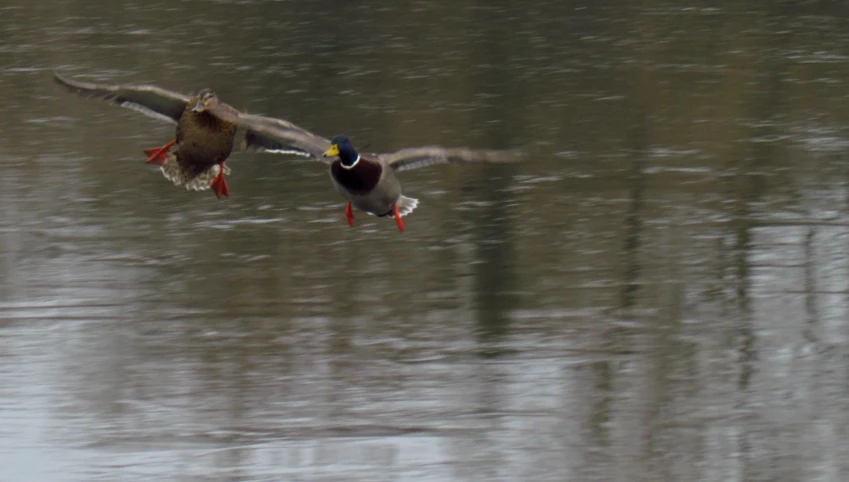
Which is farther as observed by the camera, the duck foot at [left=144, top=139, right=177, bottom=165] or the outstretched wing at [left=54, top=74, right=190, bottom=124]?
the duck foot at [left=144, top=139, right=177, bottom=165]

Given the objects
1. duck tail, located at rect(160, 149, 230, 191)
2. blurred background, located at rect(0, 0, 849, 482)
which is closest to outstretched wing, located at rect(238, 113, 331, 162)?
duck tail, located at rect(160, 149, 230, 191)

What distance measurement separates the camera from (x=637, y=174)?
12820 millimetres

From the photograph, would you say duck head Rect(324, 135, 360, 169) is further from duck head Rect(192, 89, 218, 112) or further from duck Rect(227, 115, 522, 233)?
duck head Rect(192, 89, 218, 112)

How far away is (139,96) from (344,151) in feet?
3.34

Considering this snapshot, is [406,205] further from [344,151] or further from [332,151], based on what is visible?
[332,151]

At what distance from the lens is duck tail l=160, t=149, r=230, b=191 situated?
25.1 feet

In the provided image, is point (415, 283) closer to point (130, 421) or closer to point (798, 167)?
point (130, 421)

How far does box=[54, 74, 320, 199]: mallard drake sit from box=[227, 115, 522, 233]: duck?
23 millimetres

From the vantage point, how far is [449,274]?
35.6 ft

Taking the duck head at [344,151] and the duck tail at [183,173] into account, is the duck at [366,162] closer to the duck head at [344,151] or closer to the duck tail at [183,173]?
the duck head at [344,151]

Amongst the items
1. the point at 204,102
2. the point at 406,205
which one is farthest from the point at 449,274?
the point at 204,102

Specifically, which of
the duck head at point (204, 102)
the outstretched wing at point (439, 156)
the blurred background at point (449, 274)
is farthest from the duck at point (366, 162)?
the blurred background at point (449, 274)

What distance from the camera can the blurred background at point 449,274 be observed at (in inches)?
342

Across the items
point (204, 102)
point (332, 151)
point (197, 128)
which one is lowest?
point (332, 151)
